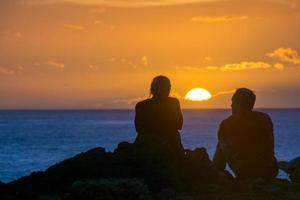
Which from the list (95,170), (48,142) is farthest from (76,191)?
(48,142)

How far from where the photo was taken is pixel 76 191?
9766 millimetres

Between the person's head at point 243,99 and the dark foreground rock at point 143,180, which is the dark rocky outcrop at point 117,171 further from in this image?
the person's head at point 243,99

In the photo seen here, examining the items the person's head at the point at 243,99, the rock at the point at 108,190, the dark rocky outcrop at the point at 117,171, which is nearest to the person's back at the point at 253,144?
the person's head at the point at 243,99

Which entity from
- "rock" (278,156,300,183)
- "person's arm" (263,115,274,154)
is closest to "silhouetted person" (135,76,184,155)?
"person's arm" (263,115,274,154)

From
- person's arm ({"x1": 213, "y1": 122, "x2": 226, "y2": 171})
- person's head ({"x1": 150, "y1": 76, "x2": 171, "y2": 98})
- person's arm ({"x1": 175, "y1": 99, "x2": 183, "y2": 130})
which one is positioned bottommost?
person's arm ({"x1": 213, "y1": 122, "x2": 226, "y2": 171})

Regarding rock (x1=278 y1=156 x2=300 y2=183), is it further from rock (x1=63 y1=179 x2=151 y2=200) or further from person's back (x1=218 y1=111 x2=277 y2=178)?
rock (x1=63 y1=179 x2=151 y2=200)

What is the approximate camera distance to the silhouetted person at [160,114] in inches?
483

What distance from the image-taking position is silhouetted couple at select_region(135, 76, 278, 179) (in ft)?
40.5

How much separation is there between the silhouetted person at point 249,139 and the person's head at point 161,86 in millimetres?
1167

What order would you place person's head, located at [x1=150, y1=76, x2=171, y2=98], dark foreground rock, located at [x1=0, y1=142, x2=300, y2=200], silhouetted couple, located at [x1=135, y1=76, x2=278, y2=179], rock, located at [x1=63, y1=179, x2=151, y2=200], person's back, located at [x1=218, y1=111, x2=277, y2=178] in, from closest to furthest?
rock, located at [x1=63, y1=179, x2=151, y2=200], dark foreground rock, located at [x1=0, y1=142, x2=300, y2=200], person's head, located at [x1=150, y1=76, x2=171, y2=98], silhouetted couple, located at [x1=135, y1=76, x2=278, y2=179], person's back, located at [x1=218, y1=111, x2=277, y2=178]

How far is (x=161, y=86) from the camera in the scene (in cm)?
1224

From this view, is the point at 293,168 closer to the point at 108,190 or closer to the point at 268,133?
the point at 268,133

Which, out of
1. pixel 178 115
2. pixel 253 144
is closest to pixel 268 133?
pixel 253 144

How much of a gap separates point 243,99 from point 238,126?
48cm
